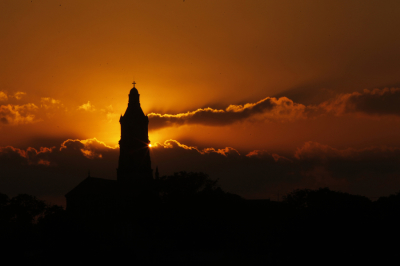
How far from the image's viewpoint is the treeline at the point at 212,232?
133 feet

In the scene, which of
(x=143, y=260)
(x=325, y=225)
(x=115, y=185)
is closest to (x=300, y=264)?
(x=325, y=225)

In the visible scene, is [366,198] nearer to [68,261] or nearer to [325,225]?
[325,225]

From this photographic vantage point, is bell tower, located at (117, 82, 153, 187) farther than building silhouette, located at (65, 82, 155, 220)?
Yes

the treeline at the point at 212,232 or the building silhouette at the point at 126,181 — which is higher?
the building silhouette at the point at 126,181

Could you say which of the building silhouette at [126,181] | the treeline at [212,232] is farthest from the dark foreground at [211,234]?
the building silhouette at [126,181]

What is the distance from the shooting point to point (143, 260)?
52938 mm

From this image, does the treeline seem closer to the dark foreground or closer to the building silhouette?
the dark foreground

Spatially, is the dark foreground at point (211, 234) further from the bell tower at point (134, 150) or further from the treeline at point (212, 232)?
the bell tower at point (134, 150)

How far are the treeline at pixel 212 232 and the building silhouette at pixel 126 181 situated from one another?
5.70 metres

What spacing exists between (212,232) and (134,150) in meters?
29.4

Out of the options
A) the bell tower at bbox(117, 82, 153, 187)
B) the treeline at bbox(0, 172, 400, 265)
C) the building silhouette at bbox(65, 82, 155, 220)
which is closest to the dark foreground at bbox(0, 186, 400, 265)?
the treeline at bbox(0, 172, 400, 265)

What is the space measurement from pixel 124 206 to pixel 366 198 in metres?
42.2

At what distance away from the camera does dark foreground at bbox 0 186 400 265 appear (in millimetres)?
40406

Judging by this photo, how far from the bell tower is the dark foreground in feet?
19.4
